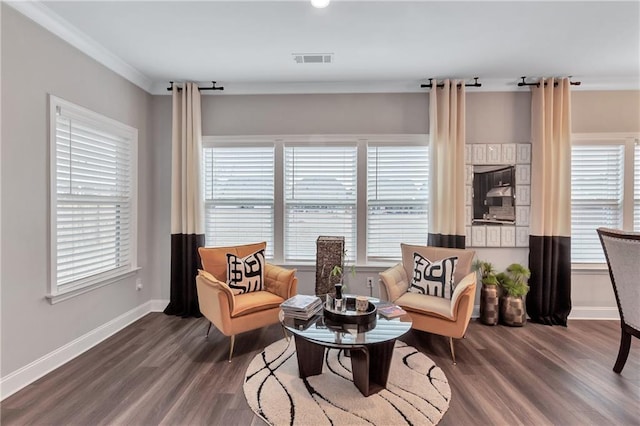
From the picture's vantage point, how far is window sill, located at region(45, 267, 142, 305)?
250cm

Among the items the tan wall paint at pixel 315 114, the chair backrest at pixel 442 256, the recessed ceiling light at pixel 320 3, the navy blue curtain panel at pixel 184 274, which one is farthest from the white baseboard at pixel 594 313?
the navy blue curtain panel at pixel 184 274

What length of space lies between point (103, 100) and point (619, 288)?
197 inches

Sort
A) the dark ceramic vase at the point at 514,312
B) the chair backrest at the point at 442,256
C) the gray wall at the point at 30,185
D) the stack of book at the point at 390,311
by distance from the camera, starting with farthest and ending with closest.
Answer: the dark ceramic vase at the point at 514,312, the chair backrest at the point at 442,256, the stack of book at the point at 390,311, the gray wall at the point at 30,185

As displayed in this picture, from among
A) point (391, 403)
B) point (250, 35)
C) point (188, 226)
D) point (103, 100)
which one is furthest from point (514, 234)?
point (103, 100)

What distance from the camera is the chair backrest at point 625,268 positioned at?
223cm

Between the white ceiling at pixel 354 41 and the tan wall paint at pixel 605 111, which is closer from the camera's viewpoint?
the white ceiling at pixel 354 41

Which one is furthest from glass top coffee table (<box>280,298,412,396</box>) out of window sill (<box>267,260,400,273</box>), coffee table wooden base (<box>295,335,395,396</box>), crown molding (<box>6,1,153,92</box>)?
crown molding (<box>6,1,153,92</box>)

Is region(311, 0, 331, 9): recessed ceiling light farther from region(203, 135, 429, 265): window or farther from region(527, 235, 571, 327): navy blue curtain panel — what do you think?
region(527, 235, 571, 327): navy blue curtain panel

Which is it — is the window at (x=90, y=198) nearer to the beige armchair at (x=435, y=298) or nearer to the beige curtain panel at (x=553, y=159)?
the beige armchair at (x=435, y=298)

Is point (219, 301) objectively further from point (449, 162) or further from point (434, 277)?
point (449, 162)

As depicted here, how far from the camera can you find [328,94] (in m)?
3.77

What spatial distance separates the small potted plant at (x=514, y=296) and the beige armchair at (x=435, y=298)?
78 cm

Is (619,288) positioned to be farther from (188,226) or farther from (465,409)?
(188,226)

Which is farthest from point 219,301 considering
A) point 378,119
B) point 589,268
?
point 589,268
